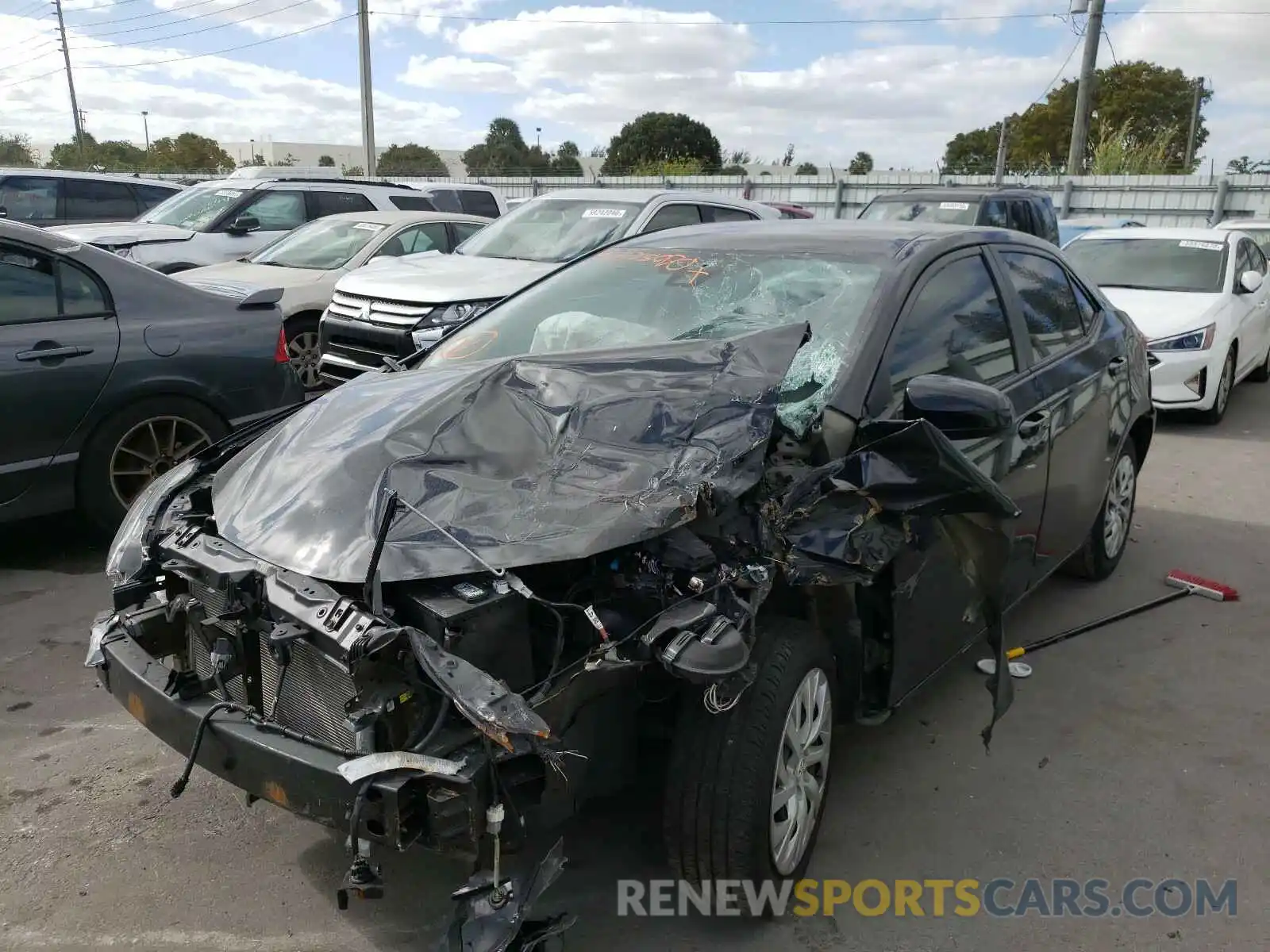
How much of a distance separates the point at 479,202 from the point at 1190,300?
9.74 meters

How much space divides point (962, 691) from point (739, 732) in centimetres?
194

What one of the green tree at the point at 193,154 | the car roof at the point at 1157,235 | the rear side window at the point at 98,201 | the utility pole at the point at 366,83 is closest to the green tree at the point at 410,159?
the green tree at the point at 193,154

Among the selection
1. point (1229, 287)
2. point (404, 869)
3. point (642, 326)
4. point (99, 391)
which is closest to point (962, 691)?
point (642, 326)

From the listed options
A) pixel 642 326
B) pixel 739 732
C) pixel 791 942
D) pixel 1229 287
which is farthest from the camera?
pixel 1229 287

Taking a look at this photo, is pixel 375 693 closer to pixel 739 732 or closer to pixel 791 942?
pixel 739 732

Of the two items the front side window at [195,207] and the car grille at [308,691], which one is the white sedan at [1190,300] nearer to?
the car grille at [308,691]

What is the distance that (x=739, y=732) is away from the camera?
8.01 feet

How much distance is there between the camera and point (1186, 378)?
841 centimetres

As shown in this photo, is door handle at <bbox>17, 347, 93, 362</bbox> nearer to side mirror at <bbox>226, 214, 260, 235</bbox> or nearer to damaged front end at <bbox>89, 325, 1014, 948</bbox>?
damaged front end at <bbox>89, 325, 1014, 948</bbox>

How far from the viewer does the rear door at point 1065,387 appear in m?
3.93

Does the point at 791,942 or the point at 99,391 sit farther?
the point at 99,391

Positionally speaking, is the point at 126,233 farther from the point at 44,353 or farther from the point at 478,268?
the point at 44,353

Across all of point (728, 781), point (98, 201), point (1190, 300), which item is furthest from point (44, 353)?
point (98, 201)

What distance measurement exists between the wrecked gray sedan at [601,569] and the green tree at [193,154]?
64395 millimetres
